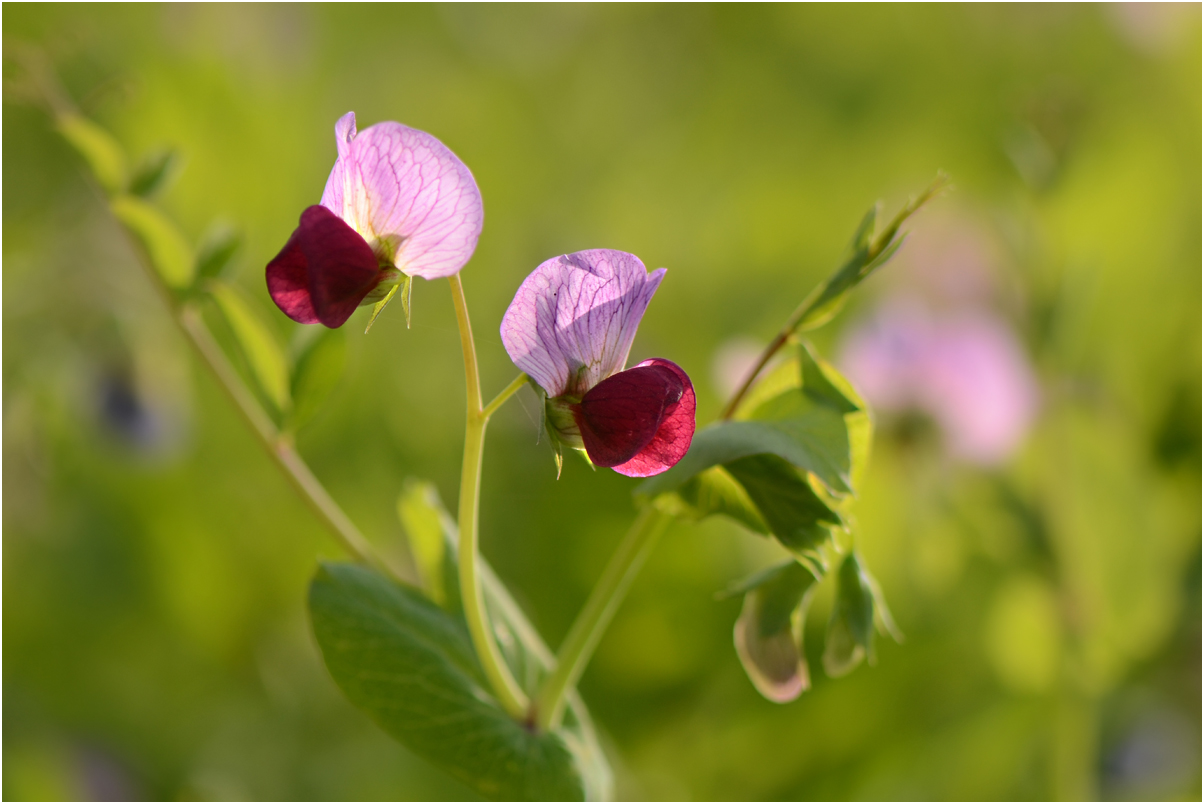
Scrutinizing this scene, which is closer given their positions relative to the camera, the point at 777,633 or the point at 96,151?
the point at 777,633

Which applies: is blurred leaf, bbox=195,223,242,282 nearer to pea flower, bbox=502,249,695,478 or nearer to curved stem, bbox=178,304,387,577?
curved stem, bbox=178,304,387,577

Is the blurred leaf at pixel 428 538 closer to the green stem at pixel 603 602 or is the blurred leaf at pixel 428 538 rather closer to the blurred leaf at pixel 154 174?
the green stem at pixel 603 602

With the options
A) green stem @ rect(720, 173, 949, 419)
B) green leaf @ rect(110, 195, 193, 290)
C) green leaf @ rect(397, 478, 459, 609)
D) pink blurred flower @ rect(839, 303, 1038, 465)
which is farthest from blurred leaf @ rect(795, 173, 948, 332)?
pink blurred flower @ rect(839, 303, 1038, 465)

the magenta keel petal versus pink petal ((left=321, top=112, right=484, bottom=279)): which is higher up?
pink petal ((left=321, top=112, right=484, bottom=279))

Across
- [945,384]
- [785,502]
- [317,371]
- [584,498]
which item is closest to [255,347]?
[317,371]

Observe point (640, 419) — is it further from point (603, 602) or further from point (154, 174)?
point (154, 174)

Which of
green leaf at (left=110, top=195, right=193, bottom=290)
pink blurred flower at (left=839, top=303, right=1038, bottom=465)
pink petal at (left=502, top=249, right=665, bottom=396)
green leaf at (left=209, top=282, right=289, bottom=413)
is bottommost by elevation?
pink blurred flower at (left=839, top=303, right=1038, bottom=465)
